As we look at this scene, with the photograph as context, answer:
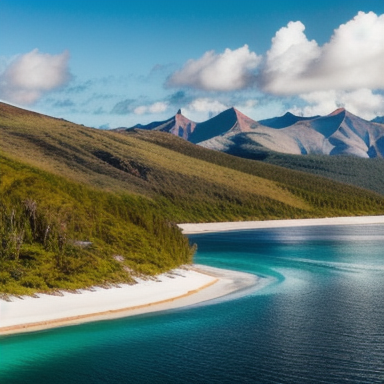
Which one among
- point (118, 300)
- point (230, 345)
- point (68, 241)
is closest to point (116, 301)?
point (118, 300)

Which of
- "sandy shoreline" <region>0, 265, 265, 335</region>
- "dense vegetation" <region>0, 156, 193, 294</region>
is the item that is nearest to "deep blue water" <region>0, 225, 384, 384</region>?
"sandy shoreline" <region>0, 265, 265, 335</region>

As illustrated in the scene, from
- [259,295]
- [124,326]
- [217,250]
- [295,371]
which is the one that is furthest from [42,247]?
[217,250]

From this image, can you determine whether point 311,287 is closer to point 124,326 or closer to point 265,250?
point 124,326

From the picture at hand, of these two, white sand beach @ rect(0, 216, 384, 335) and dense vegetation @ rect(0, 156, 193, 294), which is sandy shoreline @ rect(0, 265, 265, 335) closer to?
white sand beach @ rect(0, 216, 384, 335)

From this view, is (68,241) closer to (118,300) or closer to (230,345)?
(118,300)

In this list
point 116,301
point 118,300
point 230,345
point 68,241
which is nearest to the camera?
point 230,345

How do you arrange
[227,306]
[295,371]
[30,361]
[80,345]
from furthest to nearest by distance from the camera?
[227,306]
[80,345]
[30,361]
[295,371]

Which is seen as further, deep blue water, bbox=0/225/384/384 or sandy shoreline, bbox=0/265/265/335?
sandy shoreline, bbox=0/265/265/335
